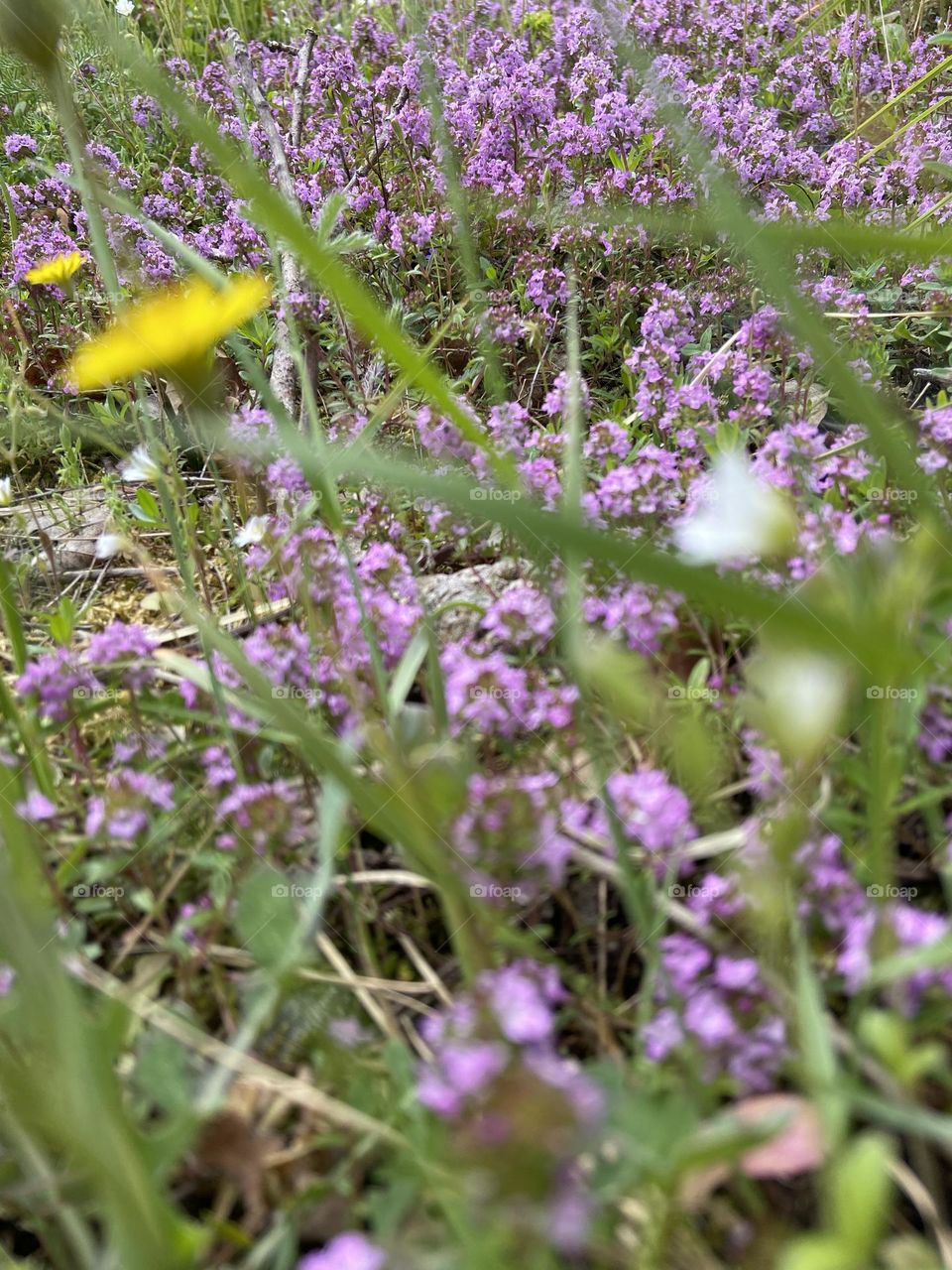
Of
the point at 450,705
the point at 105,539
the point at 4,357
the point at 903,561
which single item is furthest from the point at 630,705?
the point at 4,357

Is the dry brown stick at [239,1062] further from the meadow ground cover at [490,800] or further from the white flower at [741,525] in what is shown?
the white flower at [741,525]

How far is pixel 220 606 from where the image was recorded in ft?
6.04

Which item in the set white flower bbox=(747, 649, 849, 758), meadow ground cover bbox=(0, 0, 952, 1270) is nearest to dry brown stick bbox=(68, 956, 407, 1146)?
meadow ground cover bbox=(0, 0, 952, 1270)

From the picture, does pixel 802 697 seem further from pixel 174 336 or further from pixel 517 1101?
pixel 174 336

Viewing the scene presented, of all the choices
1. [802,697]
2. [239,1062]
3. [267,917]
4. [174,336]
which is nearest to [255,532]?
[174,336]

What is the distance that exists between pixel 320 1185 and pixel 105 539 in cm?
86

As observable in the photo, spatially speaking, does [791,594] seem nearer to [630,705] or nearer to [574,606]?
[574,606]

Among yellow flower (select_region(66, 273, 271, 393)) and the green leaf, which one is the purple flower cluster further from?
yellow flower (select_region(66, 273, 271, 393))

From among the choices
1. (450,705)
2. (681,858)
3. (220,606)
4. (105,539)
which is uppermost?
(105,539)

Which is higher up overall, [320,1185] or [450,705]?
[450,705]

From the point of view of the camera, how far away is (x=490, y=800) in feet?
3.40

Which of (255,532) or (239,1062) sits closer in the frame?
(239,1062)

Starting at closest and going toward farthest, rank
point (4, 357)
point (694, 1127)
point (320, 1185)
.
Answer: point (694, 1127) < point (320, 1185) < point (4, 357)

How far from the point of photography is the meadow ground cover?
2.59 feet
